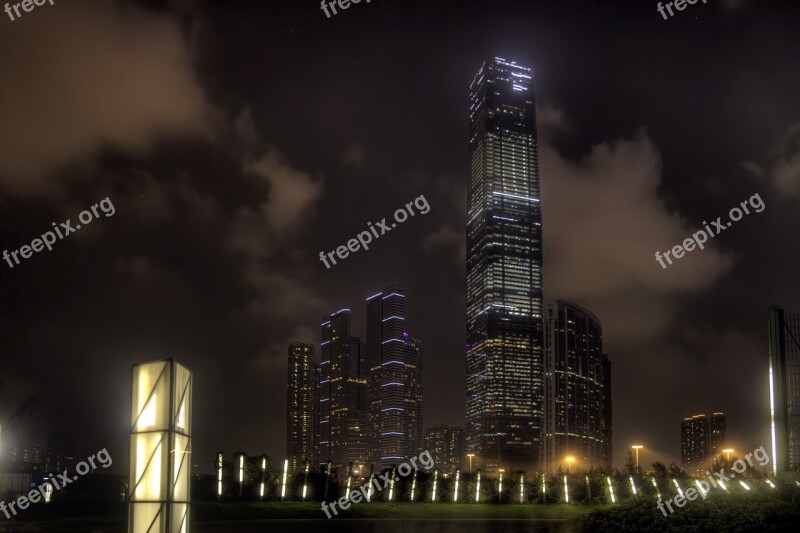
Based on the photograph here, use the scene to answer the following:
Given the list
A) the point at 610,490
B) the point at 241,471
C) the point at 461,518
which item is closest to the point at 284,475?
the point at 241,471

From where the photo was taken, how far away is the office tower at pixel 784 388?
2238 cm

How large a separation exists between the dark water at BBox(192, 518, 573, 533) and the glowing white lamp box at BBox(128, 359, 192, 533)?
33.7 ft

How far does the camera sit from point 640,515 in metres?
19.6

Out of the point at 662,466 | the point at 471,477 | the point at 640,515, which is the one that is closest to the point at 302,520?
the point at 640,515

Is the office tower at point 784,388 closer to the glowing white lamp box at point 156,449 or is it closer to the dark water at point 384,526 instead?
the dark water at point 384,526

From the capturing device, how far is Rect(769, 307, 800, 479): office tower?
22.4 meters

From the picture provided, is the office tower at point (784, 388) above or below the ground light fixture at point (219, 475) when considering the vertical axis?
above

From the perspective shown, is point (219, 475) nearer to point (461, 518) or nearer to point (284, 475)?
point (284, 475)

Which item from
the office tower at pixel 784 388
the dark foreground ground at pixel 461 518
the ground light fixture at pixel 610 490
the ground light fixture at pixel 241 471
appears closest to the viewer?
the dark foreground ground at pixel 461 518

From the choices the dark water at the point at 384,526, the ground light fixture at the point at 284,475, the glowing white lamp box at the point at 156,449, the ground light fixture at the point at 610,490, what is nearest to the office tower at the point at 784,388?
the dark water at the point at 384,526

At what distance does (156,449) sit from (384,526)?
49.3 ft

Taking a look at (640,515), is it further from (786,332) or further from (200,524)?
(200,524)

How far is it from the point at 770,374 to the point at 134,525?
60.1 feet

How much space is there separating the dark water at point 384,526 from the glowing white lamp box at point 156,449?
404 inches
